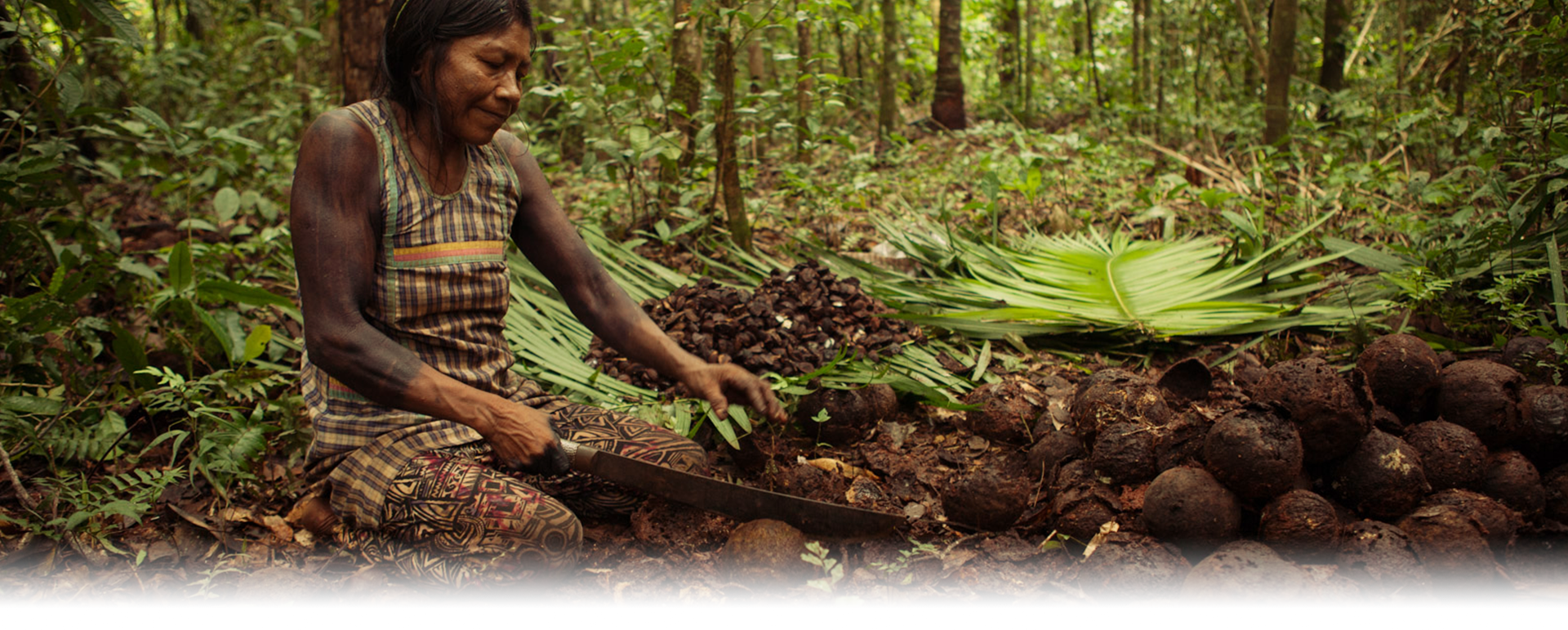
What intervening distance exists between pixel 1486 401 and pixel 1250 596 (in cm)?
115

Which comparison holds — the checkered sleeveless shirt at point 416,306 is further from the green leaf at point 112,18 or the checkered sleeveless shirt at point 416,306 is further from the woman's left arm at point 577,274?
the green leaf at point 112,18

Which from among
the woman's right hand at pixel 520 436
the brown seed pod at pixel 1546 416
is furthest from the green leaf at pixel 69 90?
the brown seed pod at pixel 1546 416

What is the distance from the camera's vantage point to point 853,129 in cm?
876

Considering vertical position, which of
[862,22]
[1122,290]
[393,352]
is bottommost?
[1122,290]

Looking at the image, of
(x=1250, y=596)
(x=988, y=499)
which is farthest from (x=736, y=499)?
(x=1250, y=596)

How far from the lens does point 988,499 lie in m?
2.31

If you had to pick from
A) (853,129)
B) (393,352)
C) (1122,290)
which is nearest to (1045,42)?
(853,129)

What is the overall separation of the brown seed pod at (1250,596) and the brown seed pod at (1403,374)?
98 cm

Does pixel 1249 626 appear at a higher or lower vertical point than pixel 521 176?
lower

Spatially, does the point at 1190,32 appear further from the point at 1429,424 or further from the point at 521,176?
the point at 521,176

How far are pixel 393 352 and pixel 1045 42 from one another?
13.5 m

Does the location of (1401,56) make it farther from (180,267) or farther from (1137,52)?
(180,267)

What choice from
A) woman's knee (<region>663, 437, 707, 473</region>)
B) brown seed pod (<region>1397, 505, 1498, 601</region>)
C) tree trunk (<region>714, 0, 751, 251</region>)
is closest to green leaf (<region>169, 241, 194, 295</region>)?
woman's knee (<region>663, 437, 707, 473</region>)

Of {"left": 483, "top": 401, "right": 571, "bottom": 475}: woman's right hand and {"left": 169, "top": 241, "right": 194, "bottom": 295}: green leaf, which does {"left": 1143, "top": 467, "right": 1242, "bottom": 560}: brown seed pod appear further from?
{"left": 169, "top": 241, "right": 194, "bottom": 295}: green leaf
